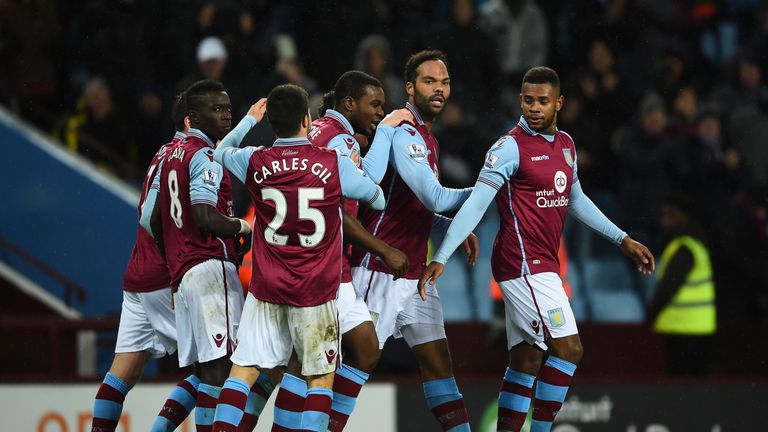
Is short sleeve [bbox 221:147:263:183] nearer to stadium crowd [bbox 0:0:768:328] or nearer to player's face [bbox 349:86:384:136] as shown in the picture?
player's face [bbox 349:86:384:136]

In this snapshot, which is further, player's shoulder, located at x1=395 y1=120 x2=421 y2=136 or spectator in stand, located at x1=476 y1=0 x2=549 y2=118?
spectator in stand, located at x1=476 y1=0 x2=549 y2=118

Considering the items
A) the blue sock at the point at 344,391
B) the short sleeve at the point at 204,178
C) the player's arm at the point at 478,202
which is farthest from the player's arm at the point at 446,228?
the short sleeve at the point at 204,178

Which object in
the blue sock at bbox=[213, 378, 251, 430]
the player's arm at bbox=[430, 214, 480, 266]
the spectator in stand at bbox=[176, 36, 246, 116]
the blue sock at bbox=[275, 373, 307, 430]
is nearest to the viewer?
the blue sock at bbox=[213, 378, 251, 430]

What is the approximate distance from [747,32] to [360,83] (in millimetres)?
7529

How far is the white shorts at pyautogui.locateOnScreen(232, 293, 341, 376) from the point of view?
6.30 meters

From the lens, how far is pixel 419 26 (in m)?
12.2

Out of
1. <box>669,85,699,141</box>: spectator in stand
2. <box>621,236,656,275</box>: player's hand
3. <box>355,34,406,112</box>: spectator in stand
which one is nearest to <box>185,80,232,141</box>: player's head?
<box>621,236,656,275</box>: player's hand

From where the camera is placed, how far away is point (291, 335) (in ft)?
20.9

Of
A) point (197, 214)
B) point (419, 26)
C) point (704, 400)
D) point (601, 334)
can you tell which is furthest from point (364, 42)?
point (197, 214)

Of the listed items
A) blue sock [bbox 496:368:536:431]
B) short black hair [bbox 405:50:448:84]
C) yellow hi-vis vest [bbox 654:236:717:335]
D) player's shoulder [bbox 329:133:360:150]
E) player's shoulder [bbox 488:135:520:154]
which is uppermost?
short black hair [bbox 405:50:448:84]

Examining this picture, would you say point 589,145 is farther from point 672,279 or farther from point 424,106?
point 424,106

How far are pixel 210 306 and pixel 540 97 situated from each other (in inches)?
77.7

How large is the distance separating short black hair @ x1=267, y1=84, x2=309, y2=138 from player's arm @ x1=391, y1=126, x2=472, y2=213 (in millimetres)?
745

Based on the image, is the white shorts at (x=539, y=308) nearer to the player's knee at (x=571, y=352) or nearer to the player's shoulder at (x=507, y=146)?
the player's knee at (x=571, y=352)
